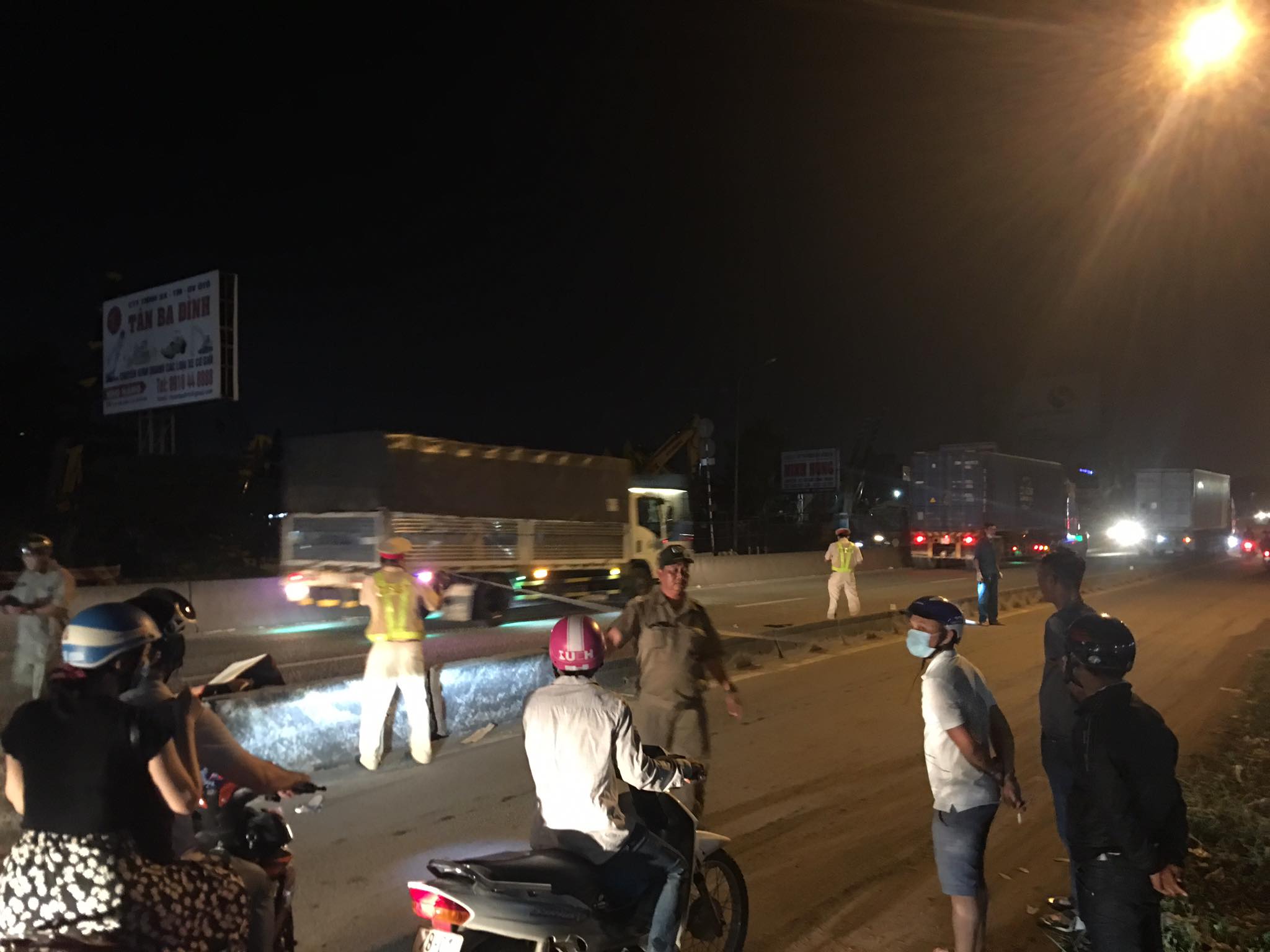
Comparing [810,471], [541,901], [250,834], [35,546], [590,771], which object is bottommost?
[541,901]

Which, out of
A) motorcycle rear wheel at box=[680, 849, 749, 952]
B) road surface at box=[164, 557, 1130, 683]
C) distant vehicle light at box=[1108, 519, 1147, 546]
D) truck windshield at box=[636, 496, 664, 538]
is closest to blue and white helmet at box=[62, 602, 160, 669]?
motorcycle rear wheel at box=[680, 849, 749, 952]

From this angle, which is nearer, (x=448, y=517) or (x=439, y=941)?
(x=439, y=941)

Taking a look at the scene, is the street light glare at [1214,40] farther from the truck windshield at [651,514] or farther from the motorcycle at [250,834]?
the truck windshield at [651,514]

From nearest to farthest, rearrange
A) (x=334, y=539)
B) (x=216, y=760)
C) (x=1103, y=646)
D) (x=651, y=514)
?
(x=216, y=760) → (x=1103, y=646) → (x=334, y=539) → (x=651, y=514)

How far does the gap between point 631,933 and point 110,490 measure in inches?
1230

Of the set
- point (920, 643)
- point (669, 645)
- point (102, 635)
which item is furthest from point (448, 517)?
point (102, 635)

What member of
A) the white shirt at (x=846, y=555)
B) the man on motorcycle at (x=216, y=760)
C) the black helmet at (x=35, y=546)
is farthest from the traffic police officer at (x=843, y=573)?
the man on motorcycle at (x=216, y=760)

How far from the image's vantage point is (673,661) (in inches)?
210

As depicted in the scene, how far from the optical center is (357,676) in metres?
8.55

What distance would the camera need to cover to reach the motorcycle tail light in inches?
120

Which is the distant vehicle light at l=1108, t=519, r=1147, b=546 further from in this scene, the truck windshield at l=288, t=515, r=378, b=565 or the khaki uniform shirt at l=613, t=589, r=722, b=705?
the khaki uniform shirt at l=613, t=589, r=722, b=705

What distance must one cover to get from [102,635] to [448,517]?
1490 centimetres

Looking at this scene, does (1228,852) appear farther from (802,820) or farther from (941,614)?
(941,614)

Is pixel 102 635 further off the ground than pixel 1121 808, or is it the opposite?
pixel 102 635
